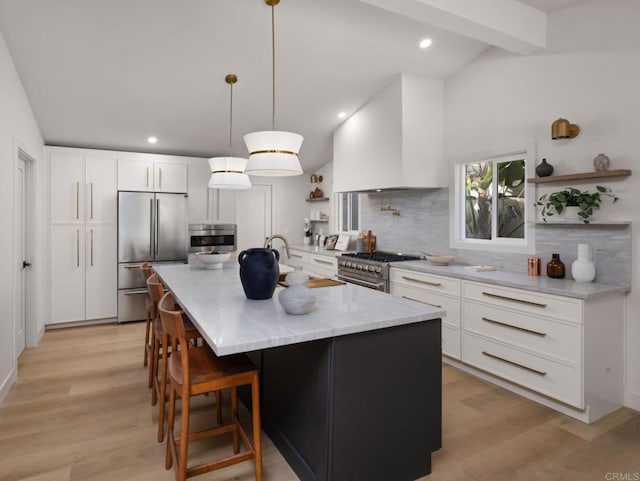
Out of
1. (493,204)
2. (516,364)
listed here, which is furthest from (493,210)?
(516,364)

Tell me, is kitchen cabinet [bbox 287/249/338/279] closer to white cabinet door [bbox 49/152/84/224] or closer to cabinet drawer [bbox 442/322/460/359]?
cabinet drawer [bbox 442/322/460/359]

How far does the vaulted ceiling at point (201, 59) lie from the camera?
3.02m

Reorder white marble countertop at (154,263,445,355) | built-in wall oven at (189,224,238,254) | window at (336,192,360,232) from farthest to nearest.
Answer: window at (336,192,360,232) → built-in wall oven at (189,224,238,254) → white marble countertop at (154,263,445,355)

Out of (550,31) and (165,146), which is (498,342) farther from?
(165,146)

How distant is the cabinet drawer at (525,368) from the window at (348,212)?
2.90 meters

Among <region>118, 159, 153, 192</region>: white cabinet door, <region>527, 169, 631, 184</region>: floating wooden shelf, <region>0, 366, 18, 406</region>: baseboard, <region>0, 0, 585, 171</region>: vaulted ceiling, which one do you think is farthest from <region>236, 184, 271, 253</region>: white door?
<region>527, 169, 631, 184</region>: floating wooden shelf

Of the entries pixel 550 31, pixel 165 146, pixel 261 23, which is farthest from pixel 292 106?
pixel 550 31

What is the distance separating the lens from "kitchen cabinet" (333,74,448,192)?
412 centimetres

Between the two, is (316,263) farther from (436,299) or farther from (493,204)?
(493,204)

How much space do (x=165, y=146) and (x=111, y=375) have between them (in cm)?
309

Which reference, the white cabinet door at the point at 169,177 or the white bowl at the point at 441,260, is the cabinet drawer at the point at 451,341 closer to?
the white bowl at the point at 441,260

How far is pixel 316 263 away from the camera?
5.77m

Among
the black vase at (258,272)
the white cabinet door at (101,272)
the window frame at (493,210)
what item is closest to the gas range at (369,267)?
the window frame at (493,210)

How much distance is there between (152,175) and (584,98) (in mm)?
4797
